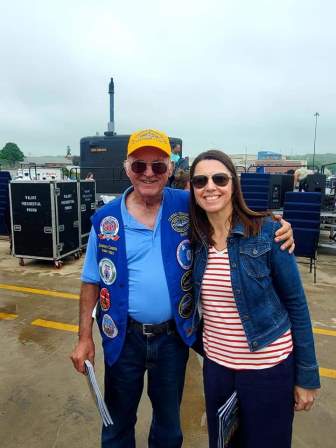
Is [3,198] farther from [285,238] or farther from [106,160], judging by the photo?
[285,238]

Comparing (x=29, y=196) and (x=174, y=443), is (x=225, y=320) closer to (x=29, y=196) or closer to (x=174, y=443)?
(x=174, y=443)

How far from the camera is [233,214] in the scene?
5.73 feet

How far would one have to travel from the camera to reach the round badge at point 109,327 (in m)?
1.91

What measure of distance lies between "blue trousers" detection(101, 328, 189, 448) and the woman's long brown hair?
57cm

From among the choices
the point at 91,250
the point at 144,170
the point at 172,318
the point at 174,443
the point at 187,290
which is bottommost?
the point at 174,443

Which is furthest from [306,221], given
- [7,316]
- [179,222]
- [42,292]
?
[179,222]

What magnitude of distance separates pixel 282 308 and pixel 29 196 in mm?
5909

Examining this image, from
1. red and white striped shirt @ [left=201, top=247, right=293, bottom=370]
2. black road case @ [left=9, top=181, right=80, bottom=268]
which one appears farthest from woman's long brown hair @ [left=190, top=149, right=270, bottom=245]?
black road case @ [left=9, top=181, right=80, bottom=268]

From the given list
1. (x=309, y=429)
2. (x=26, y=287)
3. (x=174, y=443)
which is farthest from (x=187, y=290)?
(x=26, y=287)

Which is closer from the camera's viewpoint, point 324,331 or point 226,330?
point 226,330

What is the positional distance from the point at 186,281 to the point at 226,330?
1.12 feet

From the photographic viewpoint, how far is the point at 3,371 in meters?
3.31

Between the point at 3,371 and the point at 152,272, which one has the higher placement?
the point at 152,272

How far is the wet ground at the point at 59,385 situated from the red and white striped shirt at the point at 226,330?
1203 millimetres
